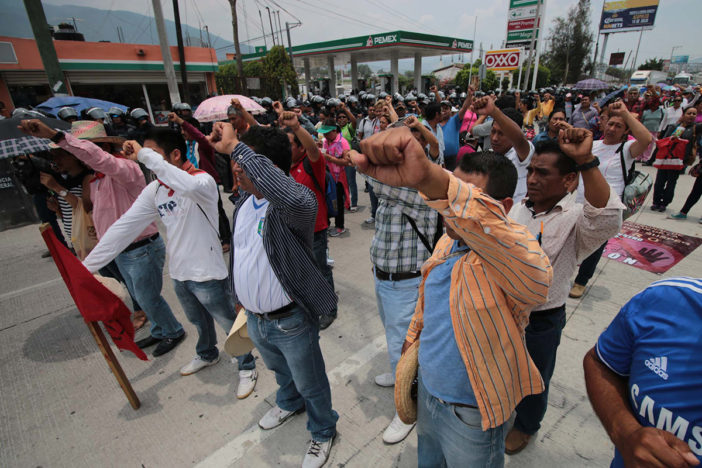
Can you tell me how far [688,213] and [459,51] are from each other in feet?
92.8

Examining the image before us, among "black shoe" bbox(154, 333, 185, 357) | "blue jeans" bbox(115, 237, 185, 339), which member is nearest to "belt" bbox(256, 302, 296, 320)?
"blue jeans" bbox(115, 237, 185, 339)

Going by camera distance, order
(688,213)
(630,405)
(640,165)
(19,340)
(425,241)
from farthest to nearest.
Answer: (640,165) < (688,213) < (19,340) < (425,241) < (630,405)

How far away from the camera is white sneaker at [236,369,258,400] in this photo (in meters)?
2.68

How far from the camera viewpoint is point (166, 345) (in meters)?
3.25

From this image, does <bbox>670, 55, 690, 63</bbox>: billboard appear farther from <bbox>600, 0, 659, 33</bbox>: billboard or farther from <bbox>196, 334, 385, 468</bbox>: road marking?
<bbox>196, 334, 385, 468</bbox>: road marking

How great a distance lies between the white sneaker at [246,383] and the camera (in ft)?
8.80

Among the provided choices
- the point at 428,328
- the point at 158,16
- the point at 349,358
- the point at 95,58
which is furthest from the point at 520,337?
the point at 95,58

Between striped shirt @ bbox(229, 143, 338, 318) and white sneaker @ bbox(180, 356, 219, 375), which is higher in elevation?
striped shirt @ bbox(229, 143, 338, 318)

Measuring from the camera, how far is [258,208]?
1938 millimetres

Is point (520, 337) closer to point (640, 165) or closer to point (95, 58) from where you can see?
point (640, 165)

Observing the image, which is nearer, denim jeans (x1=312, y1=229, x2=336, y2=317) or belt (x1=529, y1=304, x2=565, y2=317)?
belt (x1=529, y1=304, x2=565, y2=317)

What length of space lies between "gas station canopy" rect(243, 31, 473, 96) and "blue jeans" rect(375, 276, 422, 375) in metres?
25.4

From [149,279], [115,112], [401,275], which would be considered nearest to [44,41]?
[115,112]

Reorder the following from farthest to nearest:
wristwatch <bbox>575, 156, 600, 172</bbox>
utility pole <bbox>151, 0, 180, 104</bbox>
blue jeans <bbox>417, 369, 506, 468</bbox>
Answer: utility pole <bbox>151, 0, 180, 104</bbox>
wristwatch <bbox>575, 156, 600, 172</bbox>
blue jeans <bbox>417, 369, 506, 468</bbox>
